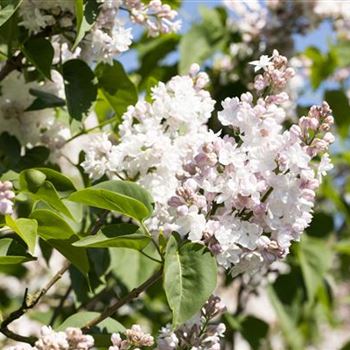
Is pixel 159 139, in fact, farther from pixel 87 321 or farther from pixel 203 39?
pixel 203 39

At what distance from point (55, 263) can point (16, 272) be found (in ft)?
2.95

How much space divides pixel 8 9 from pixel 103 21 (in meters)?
0.22

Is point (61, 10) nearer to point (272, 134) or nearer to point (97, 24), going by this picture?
point (97, 24)

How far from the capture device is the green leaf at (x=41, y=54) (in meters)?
1.70

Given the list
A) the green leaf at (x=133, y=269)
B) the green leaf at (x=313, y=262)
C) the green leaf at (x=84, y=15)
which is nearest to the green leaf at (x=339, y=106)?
the green leaf at (x=313, y=262)

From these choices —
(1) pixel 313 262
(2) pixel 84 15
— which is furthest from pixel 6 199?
(1) pixel 313 262

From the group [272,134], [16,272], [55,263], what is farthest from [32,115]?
[55,263]

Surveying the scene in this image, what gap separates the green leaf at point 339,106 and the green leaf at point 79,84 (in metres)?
1.43

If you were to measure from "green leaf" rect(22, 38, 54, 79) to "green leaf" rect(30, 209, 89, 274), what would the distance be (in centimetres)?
39

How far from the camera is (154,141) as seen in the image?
5.04 feet

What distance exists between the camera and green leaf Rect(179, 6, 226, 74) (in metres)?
2.81

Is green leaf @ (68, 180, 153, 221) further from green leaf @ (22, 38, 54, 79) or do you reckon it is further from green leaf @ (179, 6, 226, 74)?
green leaf @ (179, 6, 226, 74)

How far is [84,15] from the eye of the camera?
1.62 meters

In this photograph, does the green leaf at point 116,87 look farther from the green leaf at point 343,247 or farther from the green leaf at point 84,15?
the green leaf at point 343,247
